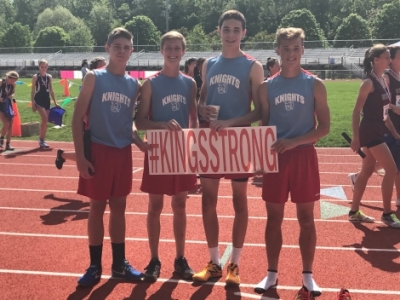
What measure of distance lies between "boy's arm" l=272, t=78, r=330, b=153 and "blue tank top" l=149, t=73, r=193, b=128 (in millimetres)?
914

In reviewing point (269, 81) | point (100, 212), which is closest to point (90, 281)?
point (100, 212)

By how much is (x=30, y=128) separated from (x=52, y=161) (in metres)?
4.24

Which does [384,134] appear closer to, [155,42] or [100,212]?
[100,212]

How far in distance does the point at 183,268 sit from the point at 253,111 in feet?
4.97

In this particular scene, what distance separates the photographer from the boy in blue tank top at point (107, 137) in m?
4.52

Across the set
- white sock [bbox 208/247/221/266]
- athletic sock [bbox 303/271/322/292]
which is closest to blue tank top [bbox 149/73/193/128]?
white sock [bbox 208/247/221/266]

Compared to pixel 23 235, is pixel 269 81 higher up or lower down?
higher up

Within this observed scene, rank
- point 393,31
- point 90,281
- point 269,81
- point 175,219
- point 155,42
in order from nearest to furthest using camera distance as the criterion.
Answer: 1. point 269,81
2. point 90,281
3. point 175,219
4. point 393,31
5. point 155,42

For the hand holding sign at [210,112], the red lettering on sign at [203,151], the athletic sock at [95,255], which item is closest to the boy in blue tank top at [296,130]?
the hand holding sign at [210,112]

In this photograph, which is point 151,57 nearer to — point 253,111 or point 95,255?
point 95,255

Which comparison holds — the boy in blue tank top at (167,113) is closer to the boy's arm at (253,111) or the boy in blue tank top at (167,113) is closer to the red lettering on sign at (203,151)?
the red lettering on sign at (203,151)

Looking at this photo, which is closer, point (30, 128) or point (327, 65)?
point (30, 128)

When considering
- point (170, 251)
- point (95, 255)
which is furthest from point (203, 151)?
point (170, 251)

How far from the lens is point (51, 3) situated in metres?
144
